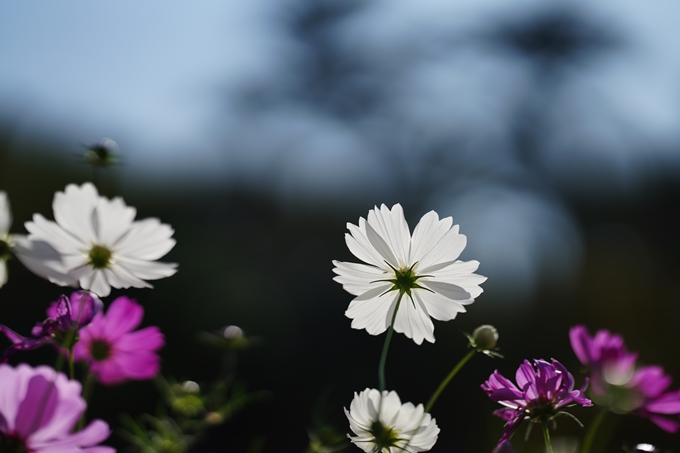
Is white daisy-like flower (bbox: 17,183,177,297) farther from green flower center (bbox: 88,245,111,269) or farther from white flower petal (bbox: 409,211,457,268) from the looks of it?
white flower petal (bbox: 409,211,457,268)

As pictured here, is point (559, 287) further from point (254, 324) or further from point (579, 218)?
point (254, 324)

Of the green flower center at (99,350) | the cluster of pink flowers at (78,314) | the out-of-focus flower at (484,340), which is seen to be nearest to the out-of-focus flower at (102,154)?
the cluster of pink flowers at (78,314)

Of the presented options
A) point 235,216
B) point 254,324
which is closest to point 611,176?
point 235,216

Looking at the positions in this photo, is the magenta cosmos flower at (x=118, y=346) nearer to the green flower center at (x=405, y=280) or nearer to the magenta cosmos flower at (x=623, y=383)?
the green flower center at (x=405, y=280)

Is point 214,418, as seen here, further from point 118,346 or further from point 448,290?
point 448,290

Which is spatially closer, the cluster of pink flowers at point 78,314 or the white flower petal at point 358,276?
the cluster of pink flowers at point 78,314

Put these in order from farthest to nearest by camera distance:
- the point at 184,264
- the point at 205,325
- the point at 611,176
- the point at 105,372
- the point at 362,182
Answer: the point at 611,176 → the point at 362,182 → the point at 184,264 → the point at 205,325 → the point at 105,372
